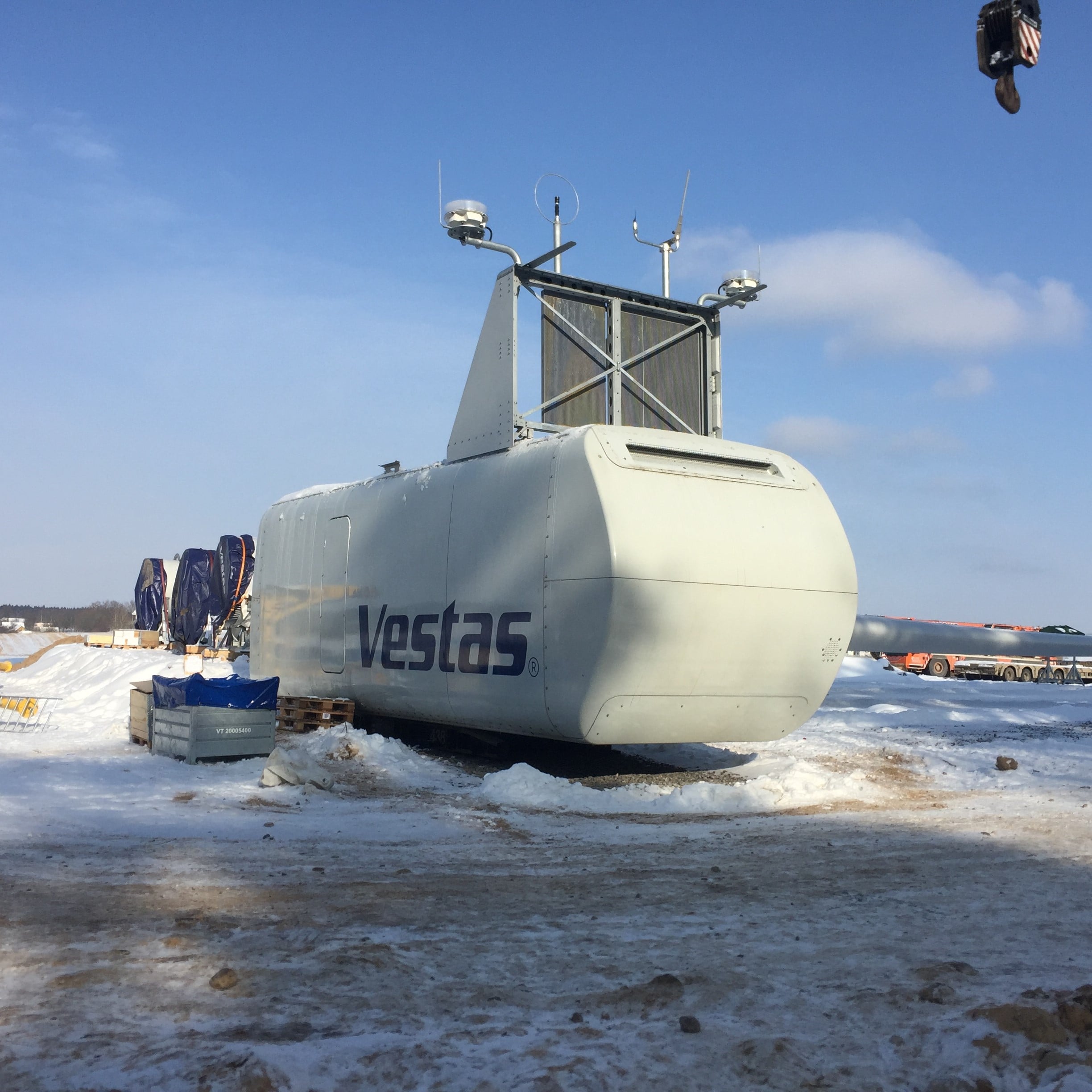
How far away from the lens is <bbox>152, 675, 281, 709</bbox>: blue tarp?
36.7ft

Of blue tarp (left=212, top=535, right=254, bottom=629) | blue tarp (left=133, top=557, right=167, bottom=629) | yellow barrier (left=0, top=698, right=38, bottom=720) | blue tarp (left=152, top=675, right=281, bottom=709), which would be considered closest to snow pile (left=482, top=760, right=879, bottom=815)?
blue tarp (left=152, top=675, right=281, bottom=709)

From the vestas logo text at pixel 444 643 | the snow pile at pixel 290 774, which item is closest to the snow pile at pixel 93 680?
the vestas logo text at pixel 444 643

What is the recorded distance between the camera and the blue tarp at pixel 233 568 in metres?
31.4

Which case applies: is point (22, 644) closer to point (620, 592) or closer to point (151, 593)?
point (151, 593)

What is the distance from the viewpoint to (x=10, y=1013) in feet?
12.8

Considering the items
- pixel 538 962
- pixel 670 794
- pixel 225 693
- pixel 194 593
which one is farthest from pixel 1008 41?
pixel 194 593

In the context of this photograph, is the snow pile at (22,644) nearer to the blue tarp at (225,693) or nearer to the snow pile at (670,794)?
the blue tarp at (225,693)

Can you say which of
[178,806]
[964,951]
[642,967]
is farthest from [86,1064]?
[178,806]

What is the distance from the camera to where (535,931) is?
212 inches

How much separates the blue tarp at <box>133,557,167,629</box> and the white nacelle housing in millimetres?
28718

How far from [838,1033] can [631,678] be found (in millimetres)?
5550

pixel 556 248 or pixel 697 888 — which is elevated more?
pixel 556 248

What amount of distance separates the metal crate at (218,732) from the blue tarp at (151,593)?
94.1 feet

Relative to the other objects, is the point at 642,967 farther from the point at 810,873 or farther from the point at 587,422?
the point at 587,422
